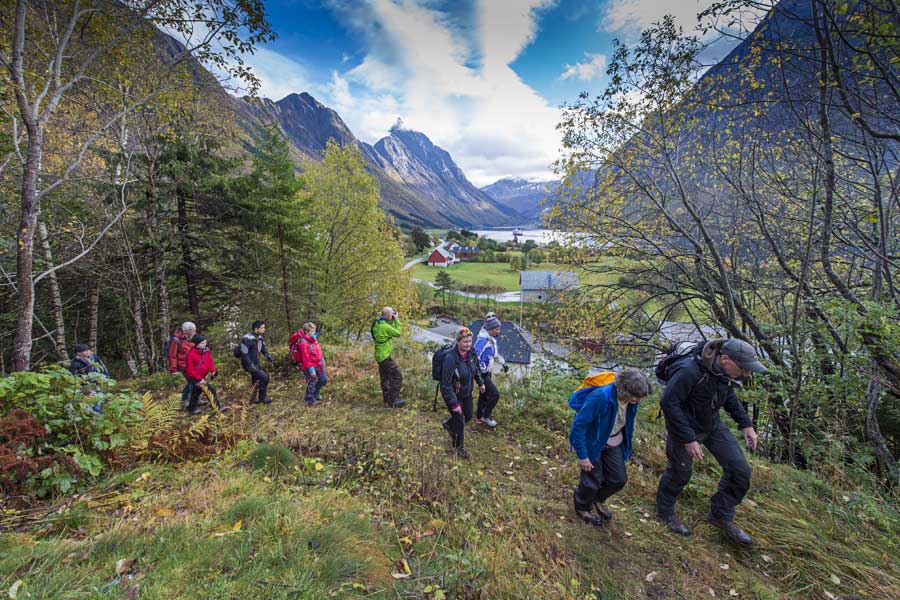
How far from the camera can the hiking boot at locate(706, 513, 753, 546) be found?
3.39 meters

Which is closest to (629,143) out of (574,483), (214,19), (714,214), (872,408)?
(714,214)

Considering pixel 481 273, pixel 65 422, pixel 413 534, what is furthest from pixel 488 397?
pixel 481 273

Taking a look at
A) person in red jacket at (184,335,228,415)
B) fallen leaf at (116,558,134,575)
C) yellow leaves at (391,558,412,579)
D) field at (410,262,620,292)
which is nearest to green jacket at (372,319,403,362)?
person in red jacket at (184,335,228,415)

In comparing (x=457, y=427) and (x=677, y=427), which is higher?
(x=677, y=427)

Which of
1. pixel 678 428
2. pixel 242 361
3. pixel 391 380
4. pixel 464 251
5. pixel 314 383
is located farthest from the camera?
pixel 464 251

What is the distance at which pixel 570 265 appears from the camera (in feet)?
27.9

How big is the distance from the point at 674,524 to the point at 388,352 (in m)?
4.94

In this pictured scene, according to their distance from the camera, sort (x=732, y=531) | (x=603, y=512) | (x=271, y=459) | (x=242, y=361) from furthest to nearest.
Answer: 1. (x=242, y=361)
2. (x=271, y=459)
3. (x=603, y=512)
4. (x=732, y=531)

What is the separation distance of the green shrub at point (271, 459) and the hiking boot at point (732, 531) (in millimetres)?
5088

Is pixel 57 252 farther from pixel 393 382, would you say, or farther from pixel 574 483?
pixel 574 483

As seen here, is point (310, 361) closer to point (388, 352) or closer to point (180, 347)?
point (388, 352)

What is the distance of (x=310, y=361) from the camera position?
690 centimetres

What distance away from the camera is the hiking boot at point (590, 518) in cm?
370

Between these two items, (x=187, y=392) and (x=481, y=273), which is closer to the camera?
(x=187, y=392)
